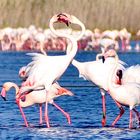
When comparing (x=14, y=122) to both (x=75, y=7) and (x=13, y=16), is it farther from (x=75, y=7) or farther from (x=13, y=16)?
(x=75, y=7)

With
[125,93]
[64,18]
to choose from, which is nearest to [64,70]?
[64,18]

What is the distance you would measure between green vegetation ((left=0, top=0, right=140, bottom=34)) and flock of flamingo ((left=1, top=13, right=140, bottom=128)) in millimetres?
50801

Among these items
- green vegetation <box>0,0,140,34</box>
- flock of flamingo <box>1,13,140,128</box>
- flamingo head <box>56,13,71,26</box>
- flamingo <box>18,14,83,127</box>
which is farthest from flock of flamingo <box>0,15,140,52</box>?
flamingo head <box>56,13,71,26</box>

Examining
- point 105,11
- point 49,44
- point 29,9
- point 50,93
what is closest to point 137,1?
point 105,11

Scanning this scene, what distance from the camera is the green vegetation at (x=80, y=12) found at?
68062mm

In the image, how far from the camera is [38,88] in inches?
596

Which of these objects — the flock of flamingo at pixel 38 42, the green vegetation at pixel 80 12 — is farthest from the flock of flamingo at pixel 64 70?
the green vegetation at pixel 80 12

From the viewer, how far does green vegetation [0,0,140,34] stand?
68.1m

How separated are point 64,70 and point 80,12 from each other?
181ft

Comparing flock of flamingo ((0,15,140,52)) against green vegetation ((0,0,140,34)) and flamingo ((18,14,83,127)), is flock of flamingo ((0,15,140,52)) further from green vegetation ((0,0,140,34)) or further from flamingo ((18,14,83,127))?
flamingo ((18,14,83,127))

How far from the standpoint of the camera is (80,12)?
69.9 metres

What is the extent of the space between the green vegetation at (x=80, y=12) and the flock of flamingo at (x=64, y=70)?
167ft

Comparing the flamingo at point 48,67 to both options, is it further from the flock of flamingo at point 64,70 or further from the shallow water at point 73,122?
the shallow water at point 73,122

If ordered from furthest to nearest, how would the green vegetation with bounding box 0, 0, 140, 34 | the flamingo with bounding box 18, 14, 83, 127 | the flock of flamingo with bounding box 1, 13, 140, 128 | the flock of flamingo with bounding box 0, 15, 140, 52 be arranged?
1. the green vegetation with bounding box 0, 0, 140, 34
2. the flock of flamingo with bounding box 0, 15, 140, 52
3. the flamingo with bounding box 18, 14, 83, 127
4. the flock of flamingo with bounding box 1, 13, 140, 128
